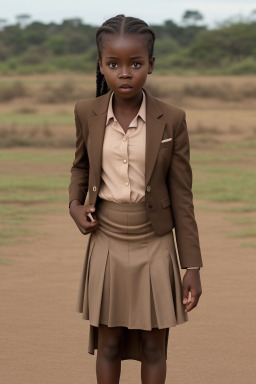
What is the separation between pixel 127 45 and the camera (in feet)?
9.62

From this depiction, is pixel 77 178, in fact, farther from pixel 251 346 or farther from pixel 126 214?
pixel 251 346

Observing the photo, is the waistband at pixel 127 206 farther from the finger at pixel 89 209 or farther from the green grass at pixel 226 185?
the green grass at pixel 226 185

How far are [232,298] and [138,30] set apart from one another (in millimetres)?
2941

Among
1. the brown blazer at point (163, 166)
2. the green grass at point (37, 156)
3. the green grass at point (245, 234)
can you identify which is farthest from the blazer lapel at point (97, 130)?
the green grass at point (37, 156)

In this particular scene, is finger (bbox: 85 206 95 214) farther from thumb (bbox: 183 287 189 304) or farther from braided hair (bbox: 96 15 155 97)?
braided hair (bbox: 96 15 155 97)

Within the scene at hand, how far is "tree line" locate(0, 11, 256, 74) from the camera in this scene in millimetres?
35812

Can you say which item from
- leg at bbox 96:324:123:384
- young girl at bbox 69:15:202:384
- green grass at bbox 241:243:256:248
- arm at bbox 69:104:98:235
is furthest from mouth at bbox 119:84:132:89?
green grass at bbox 241:243:256:248

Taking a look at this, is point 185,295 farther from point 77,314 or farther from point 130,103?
point 77,314

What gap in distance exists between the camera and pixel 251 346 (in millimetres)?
4590

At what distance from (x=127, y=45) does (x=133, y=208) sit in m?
0.53

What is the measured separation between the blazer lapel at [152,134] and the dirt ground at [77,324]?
1447 mm

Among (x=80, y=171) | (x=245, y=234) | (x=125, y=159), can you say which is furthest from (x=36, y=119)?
(x=125, y=159)

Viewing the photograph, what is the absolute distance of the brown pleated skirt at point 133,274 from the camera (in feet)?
10.0

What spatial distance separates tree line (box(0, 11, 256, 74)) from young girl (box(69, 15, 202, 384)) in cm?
2950
